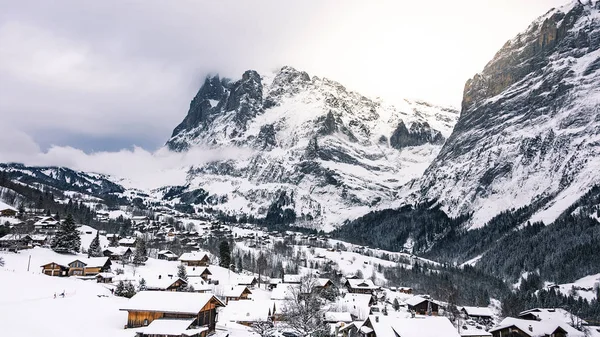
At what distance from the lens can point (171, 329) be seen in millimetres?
51469

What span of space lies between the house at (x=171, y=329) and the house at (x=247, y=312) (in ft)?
47.6

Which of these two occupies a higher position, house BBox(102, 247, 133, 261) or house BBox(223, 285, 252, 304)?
house BBox(102, 247, 133, 261)

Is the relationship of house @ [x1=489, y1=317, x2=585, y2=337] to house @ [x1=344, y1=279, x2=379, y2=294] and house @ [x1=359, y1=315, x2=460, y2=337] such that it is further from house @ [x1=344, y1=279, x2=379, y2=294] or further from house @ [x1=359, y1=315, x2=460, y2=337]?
house @ [x1=344, y1=279, x2=379, y2=294]

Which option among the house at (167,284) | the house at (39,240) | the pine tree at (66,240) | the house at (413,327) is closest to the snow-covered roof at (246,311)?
the house at (167,284)

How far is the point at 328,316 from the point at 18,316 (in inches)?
2009

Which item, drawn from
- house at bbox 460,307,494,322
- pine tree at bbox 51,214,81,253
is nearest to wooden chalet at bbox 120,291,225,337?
pine tree at bbox 51,214,81,253

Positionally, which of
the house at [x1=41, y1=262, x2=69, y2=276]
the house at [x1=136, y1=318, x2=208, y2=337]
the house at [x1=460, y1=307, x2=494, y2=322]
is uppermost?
the house at [x1=41, y1=262, x2=69, y2=276]

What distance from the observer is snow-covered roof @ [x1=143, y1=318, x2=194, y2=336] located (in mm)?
50469

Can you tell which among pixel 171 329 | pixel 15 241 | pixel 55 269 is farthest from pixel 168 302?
pixel 15 241

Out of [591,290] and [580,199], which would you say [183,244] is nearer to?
[591,290]

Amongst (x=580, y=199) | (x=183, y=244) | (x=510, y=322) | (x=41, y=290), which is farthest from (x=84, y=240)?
(x=580, y=199)

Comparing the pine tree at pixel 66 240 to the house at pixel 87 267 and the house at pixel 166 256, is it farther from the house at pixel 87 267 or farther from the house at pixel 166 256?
the house at pixel 166 256

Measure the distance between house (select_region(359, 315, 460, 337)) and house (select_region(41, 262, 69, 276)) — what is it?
62.7m

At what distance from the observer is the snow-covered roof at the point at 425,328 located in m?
59.4
